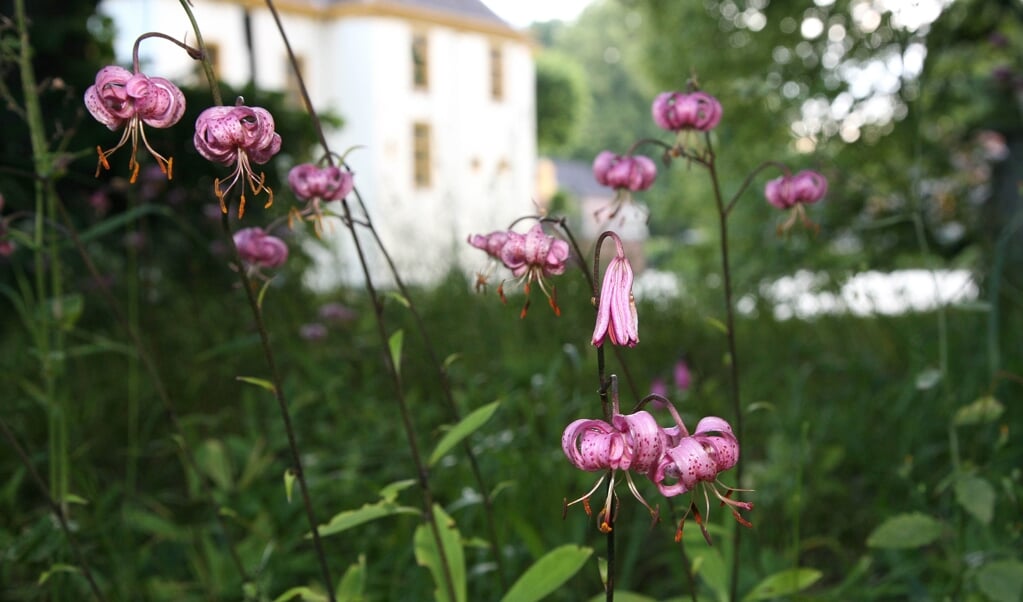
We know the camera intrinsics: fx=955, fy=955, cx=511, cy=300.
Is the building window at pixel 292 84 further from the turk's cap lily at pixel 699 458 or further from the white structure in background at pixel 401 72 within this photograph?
the turk's cap lily at pixel 699 458

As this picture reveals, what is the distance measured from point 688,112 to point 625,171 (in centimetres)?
12

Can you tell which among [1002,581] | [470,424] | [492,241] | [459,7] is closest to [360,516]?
[470,424]

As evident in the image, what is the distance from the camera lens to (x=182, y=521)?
2123 millimetres

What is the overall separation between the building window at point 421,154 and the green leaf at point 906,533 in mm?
18646

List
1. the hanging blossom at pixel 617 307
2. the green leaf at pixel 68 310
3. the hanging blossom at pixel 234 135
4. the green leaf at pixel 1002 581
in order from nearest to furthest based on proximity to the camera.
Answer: the hanging blossom at pixel 617 307, the hanging blossom at pixel 234 135, the green leaf at pixel 1002 581, the green leaf at pixel 68 310

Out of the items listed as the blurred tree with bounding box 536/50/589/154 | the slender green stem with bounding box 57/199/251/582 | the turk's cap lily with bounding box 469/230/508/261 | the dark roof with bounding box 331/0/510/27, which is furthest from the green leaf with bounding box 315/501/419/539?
the blurred tree with bounding box 536/50/589/154

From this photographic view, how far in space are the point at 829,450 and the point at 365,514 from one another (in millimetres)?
1344

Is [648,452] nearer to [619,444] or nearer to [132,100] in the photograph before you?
[619,444]

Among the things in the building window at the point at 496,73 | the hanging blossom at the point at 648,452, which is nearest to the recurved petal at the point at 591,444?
the hanging blossom at the point at 648,452

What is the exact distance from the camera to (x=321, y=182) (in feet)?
4.02

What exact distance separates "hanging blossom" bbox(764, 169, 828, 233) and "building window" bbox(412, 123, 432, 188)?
61.0 feet

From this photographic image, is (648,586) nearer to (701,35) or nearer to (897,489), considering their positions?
(897,489)

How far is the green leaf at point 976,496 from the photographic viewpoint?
4.50 ft

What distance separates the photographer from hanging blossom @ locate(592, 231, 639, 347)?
74 centimetres
